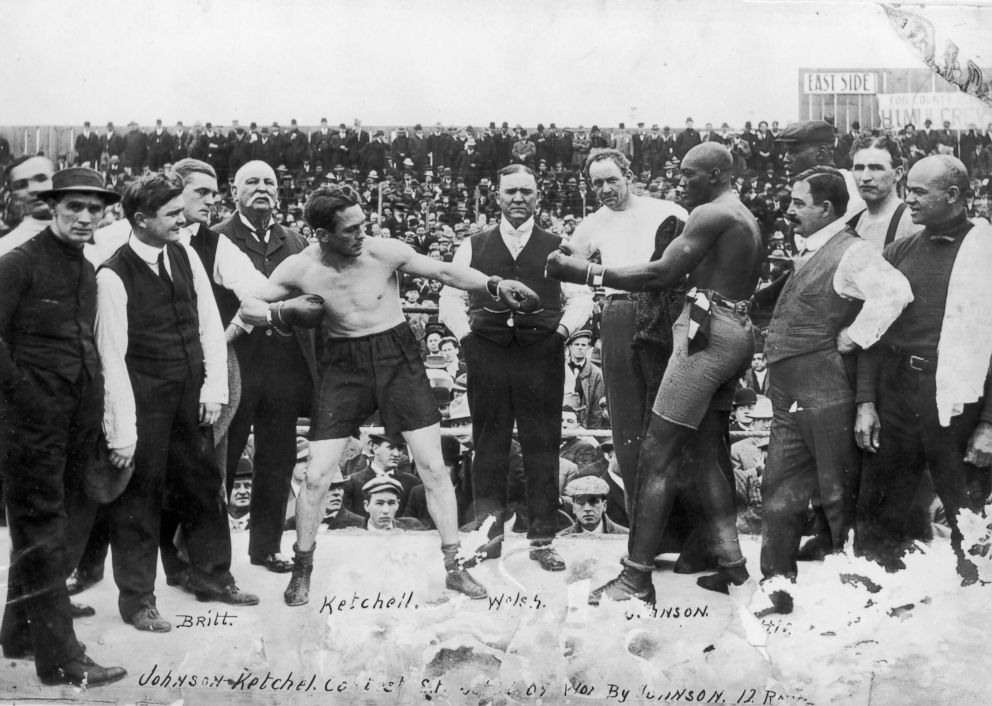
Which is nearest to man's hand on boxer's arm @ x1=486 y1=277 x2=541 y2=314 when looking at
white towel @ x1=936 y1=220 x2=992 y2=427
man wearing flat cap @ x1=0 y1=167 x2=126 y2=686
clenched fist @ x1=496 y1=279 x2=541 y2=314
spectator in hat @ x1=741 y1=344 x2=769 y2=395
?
clenched fist @ x1=496 y1=279 x2=541 y2=314

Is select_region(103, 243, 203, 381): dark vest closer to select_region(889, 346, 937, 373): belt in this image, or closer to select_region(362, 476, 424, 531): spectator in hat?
select_region(362, 476, 424, 531): spectator in hat

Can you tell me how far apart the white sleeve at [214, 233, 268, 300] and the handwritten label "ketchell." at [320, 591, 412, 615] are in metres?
1.54

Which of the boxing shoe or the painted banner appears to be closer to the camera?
the boxing shoe

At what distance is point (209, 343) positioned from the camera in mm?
4199

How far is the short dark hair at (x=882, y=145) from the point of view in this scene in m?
4.32

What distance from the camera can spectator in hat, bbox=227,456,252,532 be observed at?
4.46 meters

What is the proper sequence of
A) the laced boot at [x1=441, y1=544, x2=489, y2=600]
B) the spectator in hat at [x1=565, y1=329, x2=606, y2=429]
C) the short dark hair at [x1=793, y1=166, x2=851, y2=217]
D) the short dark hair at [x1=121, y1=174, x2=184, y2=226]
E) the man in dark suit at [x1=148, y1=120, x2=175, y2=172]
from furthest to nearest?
1. the man in dark suit at [x1=148, y1=120, x2=175, y2=172]
2. the spectator in hat at [x1=565, y1=329, x2=606, y2=429]
3. the laced boot at [x1=441, y1=544, x2=489, y2=600]
4. the short dark hair at [x1=793, y1=166, x2=851, y2=217]
5. the short dark hair at [x1=121, y1=174, x2=184, y2=226]

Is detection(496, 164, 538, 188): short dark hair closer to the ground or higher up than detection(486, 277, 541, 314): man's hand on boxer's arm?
higher up

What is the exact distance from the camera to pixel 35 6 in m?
4.59

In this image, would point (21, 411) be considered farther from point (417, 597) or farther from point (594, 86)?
point (594, 86)

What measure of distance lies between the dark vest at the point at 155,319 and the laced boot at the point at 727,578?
263cm

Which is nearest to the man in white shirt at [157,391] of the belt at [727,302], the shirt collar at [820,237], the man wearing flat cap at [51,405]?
the man wearing flat cap at [51,405]

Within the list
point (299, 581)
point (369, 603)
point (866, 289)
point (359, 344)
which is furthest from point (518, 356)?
point (866, 289)

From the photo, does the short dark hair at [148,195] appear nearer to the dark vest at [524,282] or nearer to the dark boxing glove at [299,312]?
the dark boxing glove at [299,312]
